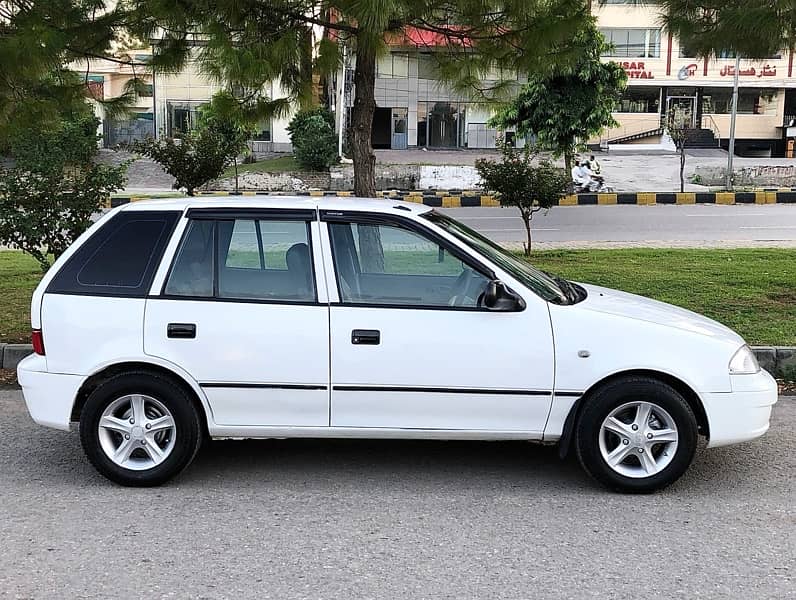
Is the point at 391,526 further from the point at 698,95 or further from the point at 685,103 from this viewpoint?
the point at 698,95

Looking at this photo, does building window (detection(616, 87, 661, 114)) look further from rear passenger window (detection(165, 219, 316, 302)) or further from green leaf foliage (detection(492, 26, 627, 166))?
rear passenger window (detection(165, 219, 316, 302))

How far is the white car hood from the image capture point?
5.15 metres

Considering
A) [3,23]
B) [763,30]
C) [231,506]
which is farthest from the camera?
[3,23]

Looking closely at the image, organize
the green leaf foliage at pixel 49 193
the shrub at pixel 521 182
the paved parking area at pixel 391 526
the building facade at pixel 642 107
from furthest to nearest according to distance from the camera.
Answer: the building facade at pixel 642 107 < the shrub at pixel 521 182 < the green leaf foliage at pixel 49 193 < the paved parking area at pixel 391 526

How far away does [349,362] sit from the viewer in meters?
5.00

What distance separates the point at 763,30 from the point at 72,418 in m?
6.94

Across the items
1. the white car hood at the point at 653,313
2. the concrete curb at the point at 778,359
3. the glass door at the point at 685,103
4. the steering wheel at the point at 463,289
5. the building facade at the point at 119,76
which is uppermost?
the glass door at the point at 685,103

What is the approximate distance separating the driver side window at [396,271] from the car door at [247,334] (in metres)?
0.17

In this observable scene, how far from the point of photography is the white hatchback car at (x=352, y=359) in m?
4.98

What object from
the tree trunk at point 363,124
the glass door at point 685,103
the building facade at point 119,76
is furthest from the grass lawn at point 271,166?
the glass door at point 685,103

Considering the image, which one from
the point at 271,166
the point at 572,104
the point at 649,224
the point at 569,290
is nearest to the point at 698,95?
the point at 572,104

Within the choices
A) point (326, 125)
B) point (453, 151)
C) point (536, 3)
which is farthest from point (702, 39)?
point (453, 151)

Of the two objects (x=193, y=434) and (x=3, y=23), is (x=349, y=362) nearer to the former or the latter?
(x=193, y=434)

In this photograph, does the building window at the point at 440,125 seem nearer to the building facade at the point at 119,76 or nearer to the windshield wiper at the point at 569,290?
the building facade at the point at 119,76
